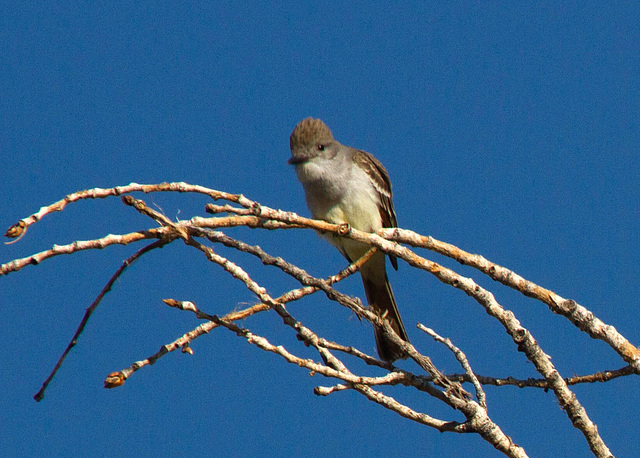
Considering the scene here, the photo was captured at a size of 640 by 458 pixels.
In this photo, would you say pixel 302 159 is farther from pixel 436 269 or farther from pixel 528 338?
pixel 528 338

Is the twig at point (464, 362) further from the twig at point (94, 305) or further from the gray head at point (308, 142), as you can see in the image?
the gray head at point (308, 142)

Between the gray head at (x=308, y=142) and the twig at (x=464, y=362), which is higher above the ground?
the gray head at (x=308, y=142)

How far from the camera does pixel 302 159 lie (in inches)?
297

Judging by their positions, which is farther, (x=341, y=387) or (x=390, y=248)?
(x=390, y=248)

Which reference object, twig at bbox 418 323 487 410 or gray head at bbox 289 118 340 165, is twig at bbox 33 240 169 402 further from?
gray head at bbox 289 118 340 165

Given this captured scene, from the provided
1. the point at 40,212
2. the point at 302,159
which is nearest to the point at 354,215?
the point at 302,159

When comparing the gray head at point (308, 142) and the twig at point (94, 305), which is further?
the gray head at point (308, 142)

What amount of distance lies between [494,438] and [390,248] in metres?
1.19

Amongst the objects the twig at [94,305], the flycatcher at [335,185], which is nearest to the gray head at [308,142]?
the flycatcher at [335,185]

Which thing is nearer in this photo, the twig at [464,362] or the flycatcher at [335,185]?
the twig at [464,362]

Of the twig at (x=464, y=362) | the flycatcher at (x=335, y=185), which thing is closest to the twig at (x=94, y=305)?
the twig at (x=464, y=362)

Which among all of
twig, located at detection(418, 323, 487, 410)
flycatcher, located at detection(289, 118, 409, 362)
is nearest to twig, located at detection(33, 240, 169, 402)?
twig, located at detection(418, 323, 487, 410)

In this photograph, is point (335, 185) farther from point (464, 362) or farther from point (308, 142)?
point (464, 362)

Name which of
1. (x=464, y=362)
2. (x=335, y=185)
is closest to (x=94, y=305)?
(x=464, y=362)
